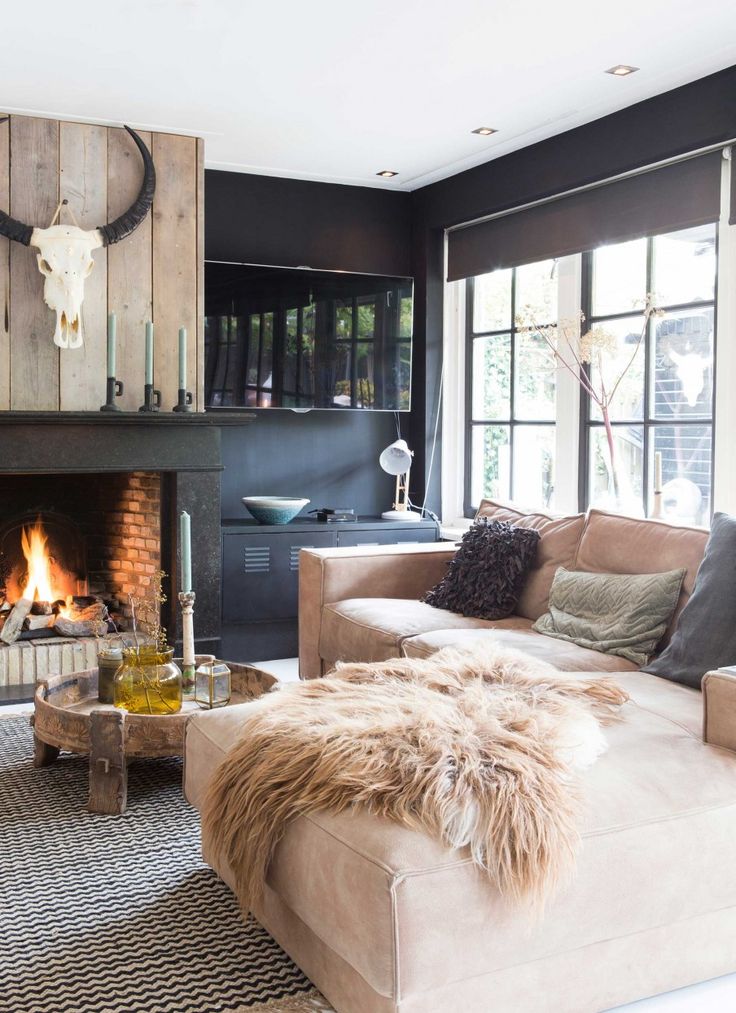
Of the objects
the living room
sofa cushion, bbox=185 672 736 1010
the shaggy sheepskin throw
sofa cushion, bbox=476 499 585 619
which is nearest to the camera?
sofa cushion, bbox=185 672 736 1010

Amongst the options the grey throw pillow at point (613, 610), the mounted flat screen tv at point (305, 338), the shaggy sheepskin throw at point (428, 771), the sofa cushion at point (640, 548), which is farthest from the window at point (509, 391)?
the shaggy sheepskin throw at point (428, 771)

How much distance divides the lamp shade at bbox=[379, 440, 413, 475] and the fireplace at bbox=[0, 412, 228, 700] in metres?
1.20

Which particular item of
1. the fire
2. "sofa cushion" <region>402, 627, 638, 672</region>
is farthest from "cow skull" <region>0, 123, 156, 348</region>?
"sofa cushion" <region>402, 627, 638, 672</region>

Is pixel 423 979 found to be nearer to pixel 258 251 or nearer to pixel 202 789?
pixel 202 789

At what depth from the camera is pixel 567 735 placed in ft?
7.06

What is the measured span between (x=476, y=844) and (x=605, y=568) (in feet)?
6.59

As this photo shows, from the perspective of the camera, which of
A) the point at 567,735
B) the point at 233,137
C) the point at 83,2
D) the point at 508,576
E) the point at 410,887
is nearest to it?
the point at 410,887

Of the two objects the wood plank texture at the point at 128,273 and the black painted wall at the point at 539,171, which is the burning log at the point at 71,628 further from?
the black painted wall at the point at 539,171

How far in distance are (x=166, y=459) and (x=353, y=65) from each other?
69.7 inches

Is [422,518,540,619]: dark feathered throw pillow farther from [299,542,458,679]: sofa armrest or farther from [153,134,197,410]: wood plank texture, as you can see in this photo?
[153,134,197,410]: wood plank texture

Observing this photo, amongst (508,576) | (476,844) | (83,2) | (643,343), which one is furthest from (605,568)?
(83,2)

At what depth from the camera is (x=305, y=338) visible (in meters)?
5.42

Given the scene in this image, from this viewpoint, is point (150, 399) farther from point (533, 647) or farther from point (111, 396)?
point (533, 647)

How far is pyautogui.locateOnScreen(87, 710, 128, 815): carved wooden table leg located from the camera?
2.93m
